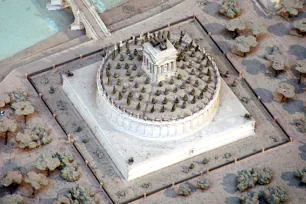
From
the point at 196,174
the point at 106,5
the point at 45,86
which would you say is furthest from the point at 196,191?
the point at 106,5

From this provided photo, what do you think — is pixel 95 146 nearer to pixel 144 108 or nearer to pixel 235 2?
pixel 144 108

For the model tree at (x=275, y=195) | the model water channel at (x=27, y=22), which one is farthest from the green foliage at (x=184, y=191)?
the model water channel at (x=27, y=22)

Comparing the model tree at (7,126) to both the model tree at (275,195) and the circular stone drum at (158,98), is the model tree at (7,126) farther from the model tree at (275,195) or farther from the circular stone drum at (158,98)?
the model tree at (275,195)

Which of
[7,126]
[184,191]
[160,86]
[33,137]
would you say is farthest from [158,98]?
[7,126]

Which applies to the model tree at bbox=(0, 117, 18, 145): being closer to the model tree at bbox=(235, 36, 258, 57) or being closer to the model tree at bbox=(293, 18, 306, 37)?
the model tree at bbox=(235, 36, 258, 57)

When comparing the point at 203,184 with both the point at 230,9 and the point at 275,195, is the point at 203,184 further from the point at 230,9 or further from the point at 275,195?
the point at 230,9

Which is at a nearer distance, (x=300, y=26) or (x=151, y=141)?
(x=151, y=141)
